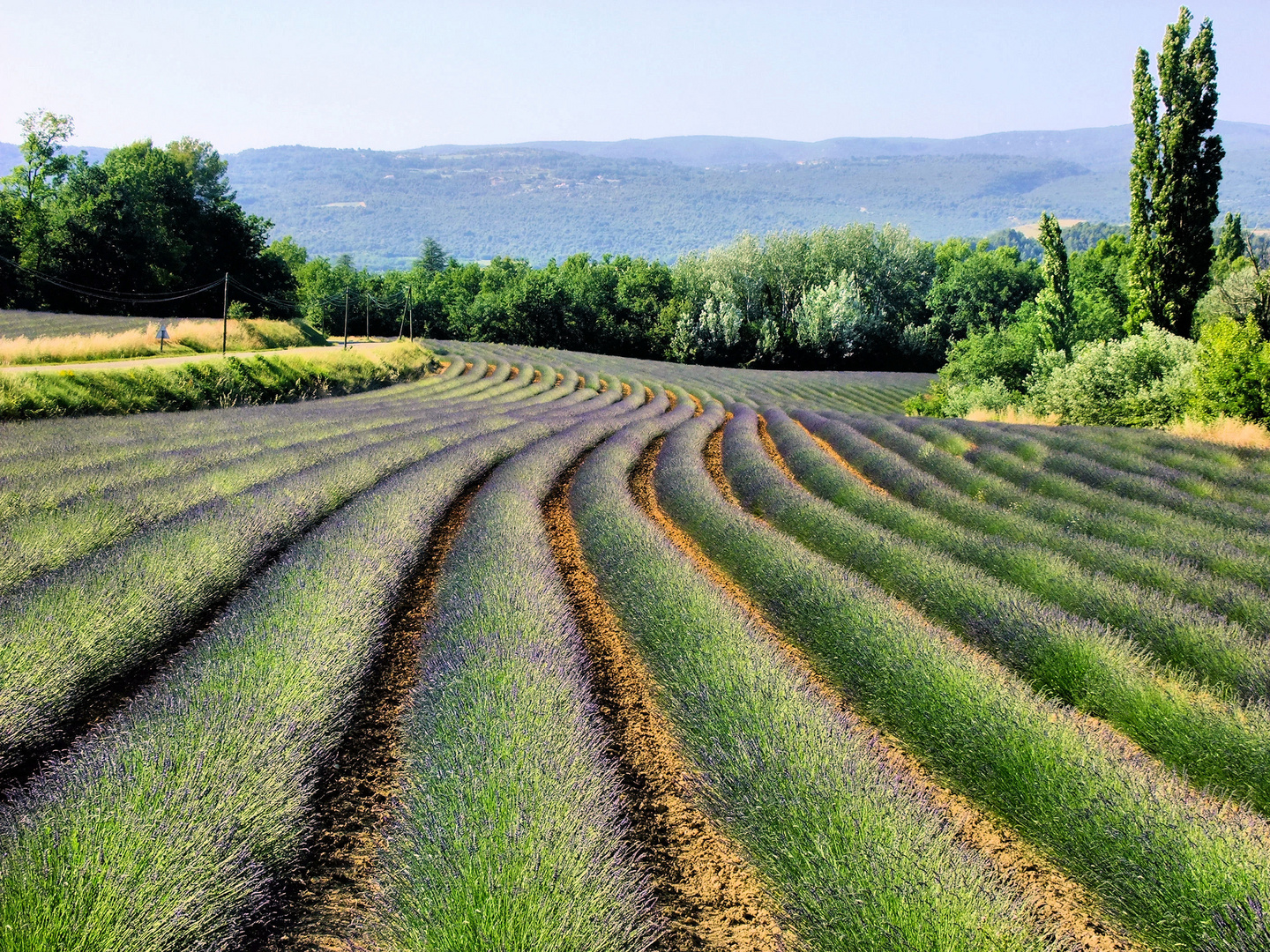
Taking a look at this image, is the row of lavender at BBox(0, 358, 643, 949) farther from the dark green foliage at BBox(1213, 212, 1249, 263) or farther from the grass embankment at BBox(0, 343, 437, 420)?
the dark green foliage at BBox(1213, 212, 1249, 263)

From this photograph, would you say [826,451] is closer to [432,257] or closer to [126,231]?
[126,231]

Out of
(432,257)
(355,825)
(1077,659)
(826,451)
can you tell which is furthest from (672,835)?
(432,257)

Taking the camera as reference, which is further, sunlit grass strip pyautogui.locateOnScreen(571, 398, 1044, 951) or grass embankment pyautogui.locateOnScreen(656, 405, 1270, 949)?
grass embankment pyautogui.locateOnScreen(656, 405, 1270, 949)

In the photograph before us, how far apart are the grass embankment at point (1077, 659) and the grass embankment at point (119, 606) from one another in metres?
4.17

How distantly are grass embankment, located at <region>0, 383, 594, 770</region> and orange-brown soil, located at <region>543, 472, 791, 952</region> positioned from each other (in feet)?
7.15

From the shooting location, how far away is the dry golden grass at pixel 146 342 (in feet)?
50.1

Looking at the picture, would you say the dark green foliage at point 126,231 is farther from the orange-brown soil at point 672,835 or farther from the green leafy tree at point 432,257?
the green leafy tree at point 432,257

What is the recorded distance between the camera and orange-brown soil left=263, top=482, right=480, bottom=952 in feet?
6.82

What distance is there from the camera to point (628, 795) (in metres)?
3.00

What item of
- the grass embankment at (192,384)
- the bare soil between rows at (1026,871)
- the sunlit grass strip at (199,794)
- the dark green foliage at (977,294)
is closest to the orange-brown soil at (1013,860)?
the bare soil between rows at (1026,871)

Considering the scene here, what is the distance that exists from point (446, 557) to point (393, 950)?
392 centimetres

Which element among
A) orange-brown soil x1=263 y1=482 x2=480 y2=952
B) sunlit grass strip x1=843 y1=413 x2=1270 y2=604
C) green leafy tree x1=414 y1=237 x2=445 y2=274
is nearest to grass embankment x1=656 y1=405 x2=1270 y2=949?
sunlit grass strip x1=843 y1=413 x2=1270 y2=604

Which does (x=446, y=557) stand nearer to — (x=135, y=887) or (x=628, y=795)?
(x=628, y=795)

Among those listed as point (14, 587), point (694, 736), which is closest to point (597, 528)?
point (694, 736)
